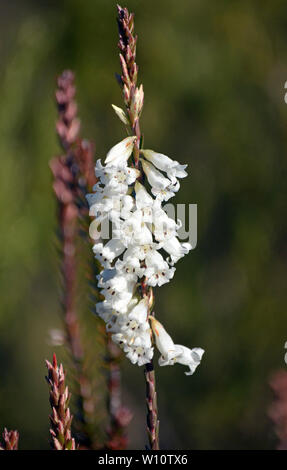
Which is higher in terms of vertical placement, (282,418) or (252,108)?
(252,108)

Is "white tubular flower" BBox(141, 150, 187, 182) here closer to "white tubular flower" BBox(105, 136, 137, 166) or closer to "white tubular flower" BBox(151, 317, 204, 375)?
"white tubular flower" BBox(105, 136, 137, 166)

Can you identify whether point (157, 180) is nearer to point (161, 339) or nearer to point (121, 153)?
point (121, 153)

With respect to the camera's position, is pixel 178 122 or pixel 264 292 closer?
pixel 264 292

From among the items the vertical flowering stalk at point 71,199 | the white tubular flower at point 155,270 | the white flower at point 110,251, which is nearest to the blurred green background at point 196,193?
the vertical flowering stalk at point 71,199

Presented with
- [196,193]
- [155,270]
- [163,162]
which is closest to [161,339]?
[155,270]

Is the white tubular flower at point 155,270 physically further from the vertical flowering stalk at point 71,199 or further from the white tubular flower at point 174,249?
the vertical flowering stalk at point 71,199
